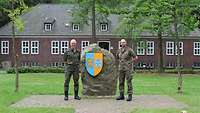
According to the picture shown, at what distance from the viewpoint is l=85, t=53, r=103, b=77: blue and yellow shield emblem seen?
20078 millimetres

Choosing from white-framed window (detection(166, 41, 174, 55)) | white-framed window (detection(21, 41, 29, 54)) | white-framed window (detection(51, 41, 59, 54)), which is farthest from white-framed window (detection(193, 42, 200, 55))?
white-framed window (detection(21, 41, 29, 54))

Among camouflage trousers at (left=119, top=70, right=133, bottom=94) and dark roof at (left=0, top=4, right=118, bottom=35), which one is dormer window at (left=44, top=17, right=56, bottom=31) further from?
→ camouflage trousers at (left=119, top=70, right=133, bottom=94)

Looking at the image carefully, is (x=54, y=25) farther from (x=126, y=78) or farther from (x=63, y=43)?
(x=126, y=78)

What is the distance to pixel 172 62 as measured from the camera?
2584 inches

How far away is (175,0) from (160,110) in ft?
30.3

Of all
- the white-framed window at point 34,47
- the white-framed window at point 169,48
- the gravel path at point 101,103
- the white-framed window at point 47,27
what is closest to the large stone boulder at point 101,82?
the gravel path at point 101,103

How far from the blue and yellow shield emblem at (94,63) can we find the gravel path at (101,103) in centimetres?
113

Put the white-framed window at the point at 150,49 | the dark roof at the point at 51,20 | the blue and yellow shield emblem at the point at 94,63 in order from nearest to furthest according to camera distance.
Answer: the blue and yellow shield emblem at the point at 94,63 < the dark roof at the point at 51,20 < the white-framed window at the point at 150,49

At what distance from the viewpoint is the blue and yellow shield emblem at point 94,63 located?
2008cm

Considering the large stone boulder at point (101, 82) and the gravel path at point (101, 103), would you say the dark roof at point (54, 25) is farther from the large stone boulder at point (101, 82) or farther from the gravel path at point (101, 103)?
the gravel path at point (101, 103)

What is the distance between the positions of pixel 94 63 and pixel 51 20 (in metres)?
45.5

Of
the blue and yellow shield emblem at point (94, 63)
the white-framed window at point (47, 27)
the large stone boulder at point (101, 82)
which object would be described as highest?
the white-framed window at point (47, 27)

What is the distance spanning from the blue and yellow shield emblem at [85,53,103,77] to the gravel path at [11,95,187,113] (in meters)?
1.13

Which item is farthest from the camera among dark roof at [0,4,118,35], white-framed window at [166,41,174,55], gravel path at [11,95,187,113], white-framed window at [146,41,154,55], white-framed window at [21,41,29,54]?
white-framed window at [166,41,174,55]
